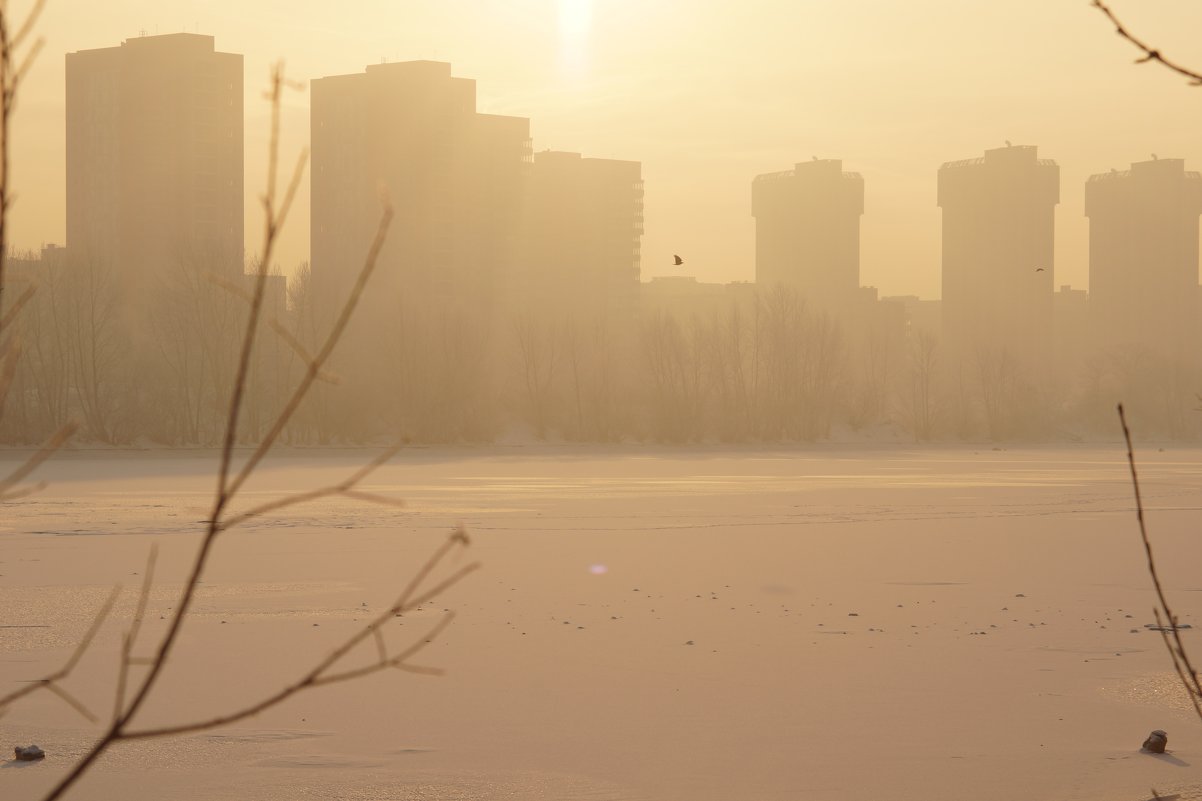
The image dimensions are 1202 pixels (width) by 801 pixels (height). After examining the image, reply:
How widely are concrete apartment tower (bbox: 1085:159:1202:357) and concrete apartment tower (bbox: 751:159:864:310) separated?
2531 centimetres

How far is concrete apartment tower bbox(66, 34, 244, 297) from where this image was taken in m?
84.4

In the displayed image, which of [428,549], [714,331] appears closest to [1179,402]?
[714,331]

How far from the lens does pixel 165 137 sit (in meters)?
87.3

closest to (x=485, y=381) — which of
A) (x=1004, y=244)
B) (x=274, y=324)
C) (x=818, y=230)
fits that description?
(x=274, y=324)

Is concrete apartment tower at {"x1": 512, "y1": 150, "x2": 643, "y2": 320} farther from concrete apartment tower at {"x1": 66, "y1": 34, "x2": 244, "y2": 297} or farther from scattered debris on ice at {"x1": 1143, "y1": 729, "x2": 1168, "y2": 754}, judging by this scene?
scattered debris on ice at {"x1": 1143, "y1": 729, "x2": 1168, "y2": 754}

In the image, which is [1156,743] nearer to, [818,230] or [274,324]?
[274,324]

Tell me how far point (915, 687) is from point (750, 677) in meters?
0.96

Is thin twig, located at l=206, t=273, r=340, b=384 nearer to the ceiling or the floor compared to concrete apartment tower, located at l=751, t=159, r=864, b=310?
nearer to the floor

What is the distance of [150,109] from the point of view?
282ft

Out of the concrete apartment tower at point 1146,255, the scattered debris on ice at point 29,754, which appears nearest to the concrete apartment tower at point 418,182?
the concrete apartment tower at point 1146,255

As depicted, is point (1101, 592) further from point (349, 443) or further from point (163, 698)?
point (349, 443)

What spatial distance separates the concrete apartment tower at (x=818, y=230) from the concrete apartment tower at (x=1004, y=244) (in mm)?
11379

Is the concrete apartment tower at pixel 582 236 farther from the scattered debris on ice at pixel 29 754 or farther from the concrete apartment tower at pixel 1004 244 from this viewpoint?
the scattered debris on ice at pixel 29 754

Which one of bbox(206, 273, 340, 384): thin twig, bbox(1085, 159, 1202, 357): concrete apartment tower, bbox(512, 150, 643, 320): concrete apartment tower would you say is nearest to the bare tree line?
bbox(512, 150, 643, 320): concrete apartment tower
